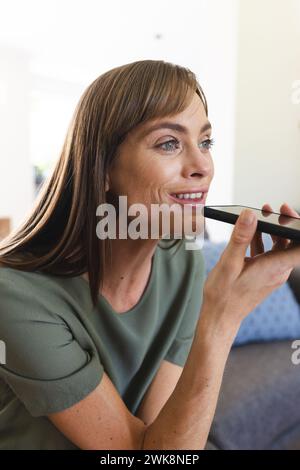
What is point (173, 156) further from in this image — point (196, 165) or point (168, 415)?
point (168, 415)

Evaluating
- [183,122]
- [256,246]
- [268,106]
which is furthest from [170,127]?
[268,106]

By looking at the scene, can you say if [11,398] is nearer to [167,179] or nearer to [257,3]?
A: [167,179]

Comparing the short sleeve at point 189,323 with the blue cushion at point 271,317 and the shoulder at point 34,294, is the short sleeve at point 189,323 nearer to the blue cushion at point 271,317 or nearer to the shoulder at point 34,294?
the shoulder at point 34,294

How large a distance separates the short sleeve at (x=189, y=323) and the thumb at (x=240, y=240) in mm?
208

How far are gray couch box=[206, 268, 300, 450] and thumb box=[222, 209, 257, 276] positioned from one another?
0.41m

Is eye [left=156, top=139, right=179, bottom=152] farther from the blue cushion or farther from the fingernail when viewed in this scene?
the blue cushion

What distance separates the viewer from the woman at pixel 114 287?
0.27 meters

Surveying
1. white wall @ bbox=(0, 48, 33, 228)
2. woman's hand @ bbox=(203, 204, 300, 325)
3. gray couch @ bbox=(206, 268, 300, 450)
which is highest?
white wall @ bbox=(0, 48, 33, 228)

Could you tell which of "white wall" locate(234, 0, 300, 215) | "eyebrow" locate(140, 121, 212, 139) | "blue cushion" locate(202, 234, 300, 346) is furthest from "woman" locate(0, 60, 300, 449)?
"blue cushion" locate(202, 234, 300, 346)

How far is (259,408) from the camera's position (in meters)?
0.68

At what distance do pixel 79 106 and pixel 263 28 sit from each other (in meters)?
0.23

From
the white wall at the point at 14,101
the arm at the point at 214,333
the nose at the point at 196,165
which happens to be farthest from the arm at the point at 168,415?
the white wall at the point at 14,101

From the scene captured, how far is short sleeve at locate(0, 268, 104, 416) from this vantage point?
305mm

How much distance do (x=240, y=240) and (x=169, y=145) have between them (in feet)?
0.27
